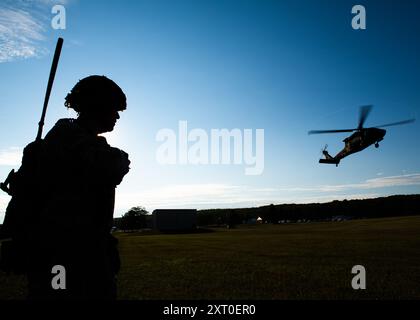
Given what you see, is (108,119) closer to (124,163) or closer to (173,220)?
(124,163)

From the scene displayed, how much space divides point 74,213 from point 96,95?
0.86 meters

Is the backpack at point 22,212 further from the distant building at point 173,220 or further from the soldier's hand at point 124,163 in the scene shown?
the distant building at point 173,220

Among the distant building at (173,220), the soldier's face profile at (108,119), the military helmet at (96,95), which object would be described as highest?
the military helmet at (96,95)

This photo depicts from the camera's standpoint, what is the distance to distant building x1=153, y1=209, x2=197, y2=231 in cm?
9762

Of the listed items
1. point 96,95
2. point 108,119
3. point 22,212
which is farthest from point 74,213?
point 96,95

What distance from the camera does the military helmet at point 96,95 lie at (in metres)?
2.37

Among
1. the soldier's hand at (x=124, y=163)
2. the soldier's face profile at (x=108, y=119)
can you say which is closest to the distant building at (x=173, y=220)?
the soldier's face profile at (x=108, y=119)

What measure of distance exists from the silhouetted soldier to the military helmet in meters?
0.24

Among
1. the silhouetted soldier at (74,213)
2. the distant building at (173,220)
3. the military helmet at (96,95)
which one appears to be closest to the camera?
the silhouetted soldier at (74,213)

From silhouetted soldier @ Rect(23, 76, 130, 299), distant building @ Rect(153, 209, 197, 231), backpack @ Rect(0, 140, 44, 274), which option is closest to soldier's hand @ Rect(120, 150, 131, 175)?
silhouetted soldier @ Rect(23, 76, 130, 299)

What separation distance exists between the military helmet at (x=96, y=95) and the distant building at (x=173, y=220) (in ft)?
319
